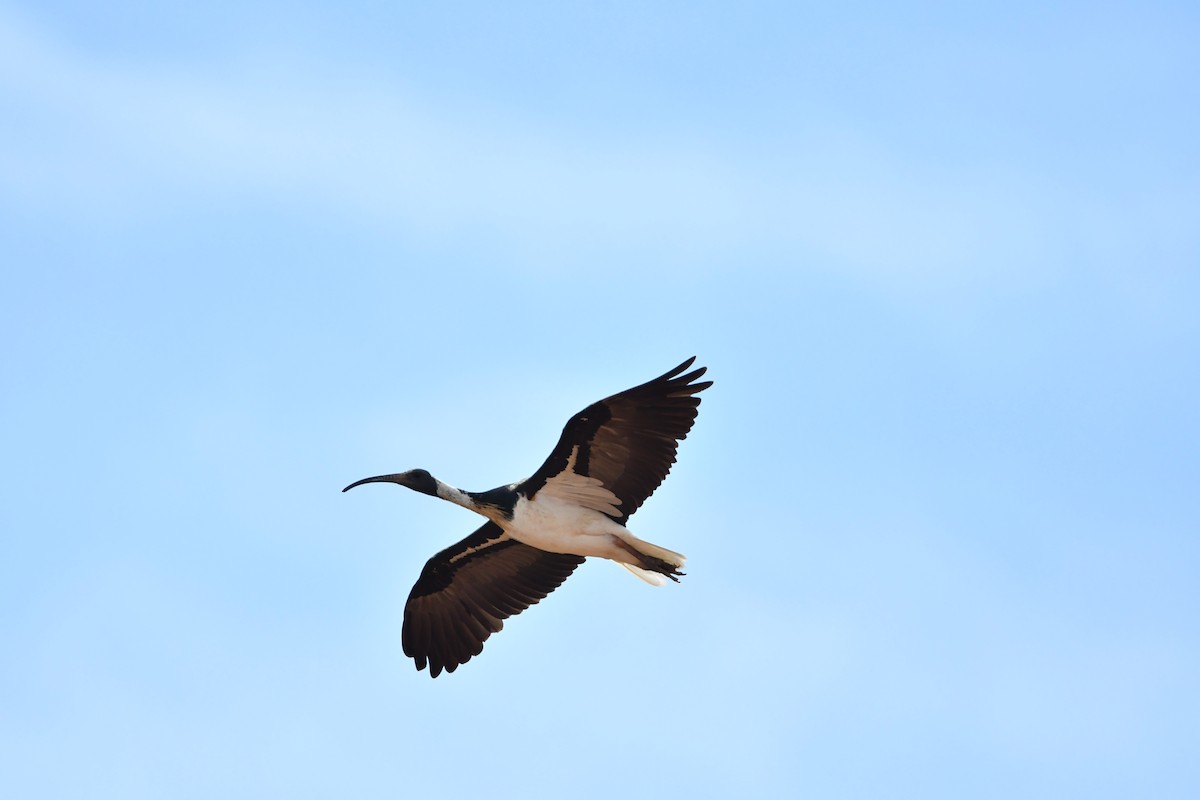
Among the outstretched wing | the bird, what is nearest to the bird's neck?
the bird

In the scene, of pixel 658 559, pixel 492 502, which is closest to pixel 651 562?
pixel 658 559

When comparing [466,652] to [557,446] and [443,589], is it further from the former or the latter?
[557,446]

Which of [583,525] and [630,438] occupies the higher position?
[630,438]

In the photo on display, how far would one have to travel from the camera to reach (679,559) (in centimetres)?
2303

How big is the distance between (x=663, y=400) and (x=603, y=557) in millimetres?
3014

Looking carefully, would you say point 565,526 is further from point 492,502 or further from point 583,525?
point 492,502

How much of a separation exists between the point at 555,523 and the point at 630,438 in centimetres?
178

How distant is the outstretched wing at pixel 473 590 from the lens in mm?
25688

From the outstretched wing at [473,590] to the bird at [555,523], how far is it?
2 cm

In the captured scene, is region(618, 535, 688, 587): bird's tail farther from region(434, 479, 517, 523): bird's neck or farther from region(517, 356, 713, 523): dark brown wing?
region(434, 479, 517, 523): bird's neck

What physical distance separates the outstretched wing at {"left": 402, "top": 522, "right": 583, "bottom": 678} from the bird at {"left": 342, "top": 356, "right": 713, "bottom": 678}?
0.6 inches

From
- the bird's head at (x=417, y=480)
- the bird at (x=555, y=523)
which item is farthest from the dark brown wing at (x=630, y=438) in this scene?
the bird's head at (x=417, y=480)

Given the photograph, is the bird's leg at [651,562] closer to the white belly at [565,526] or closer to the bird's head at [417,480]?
the white belly at [565,526]

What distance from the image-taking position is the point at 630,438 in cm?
2253
